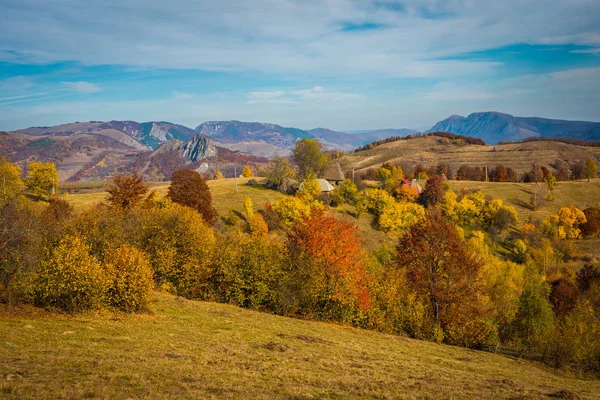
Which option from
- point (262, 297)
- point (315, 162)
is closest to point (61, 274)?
point (262, 297)

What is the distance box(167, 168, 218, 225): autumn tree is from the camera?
233ft

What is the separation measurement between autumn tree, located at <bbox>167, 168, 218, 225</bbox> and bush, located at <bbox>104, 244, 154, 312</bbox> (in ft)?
141

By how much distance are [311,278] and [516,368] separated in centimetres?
1804

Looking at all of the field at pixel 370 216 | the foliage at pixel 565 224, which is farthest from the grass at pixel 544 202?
the foliage at pixel 565 224

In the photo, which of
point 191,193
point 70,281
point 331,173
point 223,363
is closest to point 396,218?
point 331,173

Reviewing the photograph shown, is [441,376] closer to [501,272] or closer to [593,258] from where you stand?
[501,272]

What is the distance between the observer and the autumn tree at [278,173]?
114 m

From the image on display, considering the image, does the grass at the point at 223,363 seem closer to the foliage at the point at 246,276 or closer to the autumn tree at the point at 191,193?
the foliage at the point at 246,276

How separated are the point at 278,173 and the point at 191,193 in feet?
149

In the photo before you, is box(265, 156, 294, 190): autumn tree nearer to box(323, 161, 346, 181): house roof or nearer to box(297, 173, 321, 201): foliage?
box(297, 173, 321, 201): foliage

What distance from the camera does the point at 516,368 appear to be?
1092 inches

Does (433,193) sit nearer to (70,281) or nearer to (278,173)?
(278,173)

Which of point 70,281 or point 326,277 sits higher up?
point 70,281

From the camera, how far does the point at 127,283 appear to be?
27031 millimetres
